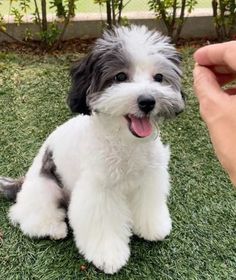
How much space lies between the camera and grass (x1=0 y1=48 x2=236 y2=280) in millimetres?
2035

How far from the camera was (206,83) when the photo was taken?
978mm

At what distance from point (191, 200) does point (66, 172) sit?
0.65 metres

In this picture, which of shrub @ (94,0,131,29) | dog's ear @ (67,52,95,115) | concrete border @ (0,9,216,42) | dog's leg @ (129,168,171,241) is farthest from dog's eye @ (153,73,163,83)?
concrete border @ (0,9,216,42)

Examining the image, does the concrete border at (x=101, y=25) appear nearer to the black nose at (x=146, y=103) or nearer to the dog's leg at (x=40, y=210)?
the dog's leg at (x=40, y=210)

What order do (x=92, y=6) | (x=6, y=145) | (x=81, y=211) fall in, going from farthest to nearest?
1. (x=92, y=6)
2. (x=6, y=145)
3. (x=81, y=211)

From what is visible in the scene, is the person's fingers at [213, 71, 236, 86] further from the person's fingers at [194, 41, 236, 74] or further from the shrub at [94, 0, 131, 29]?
the shrub at [94, 0, 131, 29]

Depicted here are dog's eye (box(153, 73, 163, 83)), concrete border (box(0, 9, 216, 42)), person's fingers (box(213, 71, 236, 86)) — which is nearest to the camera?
person's fingers (box(213, 71, 236, 86))

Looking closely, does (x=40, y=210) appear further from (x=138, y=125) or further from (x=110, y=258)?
(x=138, y=125)

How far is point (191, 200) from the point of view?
2348 millimetres

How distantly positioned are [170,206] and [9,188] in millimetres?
769

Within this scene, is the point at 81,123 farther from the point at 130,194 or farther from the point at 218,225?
the point at 218,225

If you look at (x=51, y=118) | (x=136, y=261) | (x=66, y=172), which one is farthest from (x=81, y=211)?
(x=51, y=118)

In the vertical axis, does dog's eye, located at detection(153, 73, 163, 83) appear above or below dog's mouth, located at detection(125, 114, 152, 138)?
above

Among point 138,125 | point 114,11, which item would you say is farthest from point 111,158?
point 114,11
